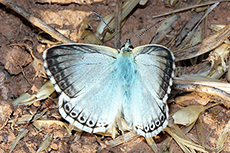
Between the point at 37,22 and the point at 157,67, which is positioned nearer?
the point at 157,67

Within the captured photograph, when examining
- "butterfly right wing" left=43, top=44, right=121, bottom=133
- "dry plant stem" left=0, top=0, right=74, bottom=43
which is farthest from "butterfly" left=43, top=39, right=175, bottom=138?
"dry plant stem" left=0, top=0, right=74, bottom=43

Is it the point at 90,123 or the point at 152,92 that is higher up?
the point at 152,92

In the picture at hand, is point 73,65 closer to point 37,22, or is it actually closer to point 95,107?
point 95,107

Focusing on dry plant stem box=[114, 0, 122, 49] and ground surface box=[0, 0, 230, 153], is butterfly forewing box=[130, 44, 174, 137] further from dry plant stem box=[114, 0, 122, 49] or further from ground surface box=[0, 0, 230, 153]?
dry plant stem box=[114, 0, 122, 49]

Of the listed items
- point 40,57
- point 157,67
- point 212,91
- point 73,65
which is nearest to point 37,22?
point 40,57

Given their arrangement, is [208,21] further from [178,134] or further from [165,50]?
[178,134]

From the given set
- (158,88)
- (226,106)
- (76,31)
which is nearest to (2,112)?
(76,31)
